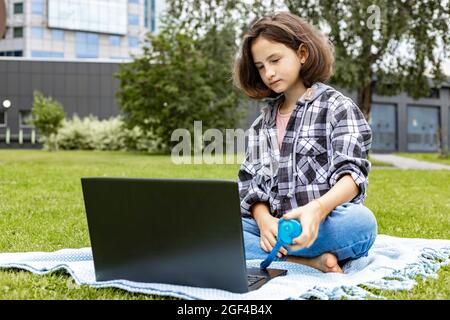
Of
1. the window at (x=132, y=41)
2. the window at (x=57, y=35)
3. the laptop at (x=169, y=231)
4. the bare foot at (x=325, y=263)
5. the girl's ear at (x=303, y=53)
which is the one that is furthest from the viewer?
the window at (x=132, y=41)

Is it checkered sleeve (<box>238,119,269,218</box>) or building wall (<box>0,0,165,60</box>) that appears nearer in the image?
checkered sleeve (<box>238,119,269,218</box>)

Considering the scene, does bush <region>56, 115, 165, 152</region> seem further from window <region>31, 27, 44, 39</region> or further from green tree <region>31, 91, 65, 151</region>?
window <region>31, 27, 44, 39</region>

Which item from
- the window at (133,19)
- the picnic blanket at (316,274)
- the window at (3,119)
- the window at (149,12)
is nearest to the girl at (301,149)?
the picnic blanket at (316,274)

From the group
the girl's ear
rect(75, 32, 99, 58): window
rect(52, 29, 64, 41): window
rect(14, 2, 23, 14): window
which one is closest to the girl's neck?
the girl's ear

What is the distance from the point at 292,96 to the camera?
8.46 feet

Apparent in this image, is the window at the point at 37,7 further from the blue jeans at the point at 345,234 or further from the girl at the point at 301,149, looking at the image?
the blue jeans at the point at 345,234

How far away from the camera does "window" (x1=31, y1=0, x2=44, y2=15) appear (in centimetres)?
3151

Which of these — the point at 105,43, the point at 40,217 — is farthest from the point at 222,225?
the point at 105,43

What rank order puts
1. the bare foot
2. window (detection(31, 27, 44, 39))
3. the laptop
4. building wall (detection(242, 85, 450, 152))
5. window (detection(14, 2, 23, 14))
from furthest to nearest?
window (detection(31, 27, 44, 39)) < window (detection(14, 2, 23, 14)) < building wall (detection(242, 85, 450, 152)) < the bare foot < the laptop

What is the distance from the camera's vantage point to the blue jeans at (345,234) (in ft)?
7.48

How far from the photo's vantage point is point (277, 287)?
2004mm

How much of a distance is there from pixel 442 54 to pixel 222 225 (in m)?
13.5

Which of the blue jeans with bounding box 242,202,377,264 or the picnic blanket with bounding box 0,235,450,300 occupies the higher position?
the blue jeans with bounding box 242,202,377,264

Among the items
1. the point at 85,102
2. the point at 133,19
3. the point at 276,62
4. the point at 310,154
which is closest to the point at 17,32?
the point at 133,19
